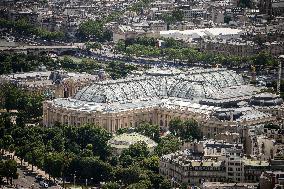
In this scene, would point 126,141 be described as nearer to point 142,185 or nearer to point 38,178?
point 38,178

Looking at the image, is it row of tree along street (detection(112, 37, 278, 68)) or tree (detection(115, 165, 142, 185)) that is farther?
row of tree along street (detection(112, 37, 278, 68))

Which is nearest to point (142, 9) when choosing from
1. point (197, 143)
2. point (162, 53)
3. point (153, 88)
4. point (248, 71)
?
point (162, 53)

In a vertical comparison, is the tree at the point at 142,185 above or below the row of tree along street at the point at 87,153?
above

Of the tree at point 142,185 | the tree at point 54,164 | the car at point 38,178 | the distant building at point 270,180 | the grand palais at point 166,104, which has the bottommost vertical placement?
the car at point 38,178

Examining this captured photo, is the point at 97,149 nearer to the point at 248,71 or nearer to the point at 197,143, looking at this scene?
the point at 197,143

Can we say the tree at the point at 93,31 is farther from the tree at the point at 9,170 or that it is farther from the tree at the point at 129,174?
the tree at the point at 129,174

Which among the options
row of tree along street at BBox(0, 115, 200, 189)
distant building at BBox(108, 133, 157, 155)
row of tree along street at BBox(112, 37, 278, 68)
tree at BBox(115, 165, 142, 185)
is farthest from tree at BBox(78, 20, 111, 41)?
tree at BBox(115, 165, 142, 185)

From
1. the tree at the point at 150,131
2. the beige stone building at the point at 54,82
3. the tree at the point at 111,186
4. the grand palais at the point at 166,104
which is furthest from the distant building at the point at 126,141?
the beige stone building at the point at 54,82

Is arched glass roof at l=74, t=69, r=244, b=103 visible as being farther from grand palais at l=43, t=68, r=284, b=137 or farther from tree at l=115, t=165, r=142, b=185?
tree at l=115, t=165, r=142, b=185
